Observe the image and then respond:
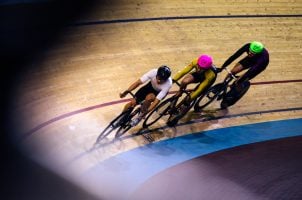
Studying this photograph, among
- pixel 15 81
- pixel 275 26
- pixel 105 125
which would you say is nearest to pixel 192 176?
pixel 105 125

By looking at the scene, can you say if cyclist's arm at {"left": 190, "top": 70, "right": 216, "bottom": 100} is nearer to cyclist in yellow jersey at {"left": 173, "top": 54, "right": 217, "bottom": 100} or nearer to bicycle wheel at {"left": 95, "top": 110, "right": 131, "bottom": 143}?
cyclist in yellow jersey at {"left": 173, "top": 54, "right": 217, "bottom": 100}

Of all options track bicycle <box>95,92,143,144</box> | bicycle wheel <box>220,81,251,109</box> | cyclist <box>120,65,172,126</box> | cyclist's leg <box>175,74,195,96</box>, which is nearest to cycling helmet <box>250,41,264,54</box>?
bicycle wheel <box>220,81,251,109</box>

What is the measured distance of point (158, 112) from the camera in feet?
23.6

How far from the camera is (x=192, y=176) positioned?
19.9ft

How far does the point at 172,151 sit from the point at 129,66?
2.14 meters

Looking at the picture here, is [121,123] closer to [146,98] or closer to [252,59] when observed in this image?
[146,98]

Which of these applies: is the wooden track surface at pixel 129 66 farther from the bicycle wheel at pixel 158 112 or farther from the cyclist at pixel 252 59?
the cyclist at pixel 252 59

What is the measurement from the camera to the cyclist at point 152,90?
6059 millimetres

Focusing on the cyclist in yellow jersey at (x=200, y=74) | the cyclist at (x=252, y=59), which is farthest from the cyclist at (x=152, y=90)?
the cyclist at (x=252, y=59)

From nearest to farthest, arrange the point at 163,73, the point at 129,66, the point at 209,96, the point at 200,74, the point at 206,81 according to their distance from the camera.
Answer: the point at 163,73
the point at 206,81
the point at 200,74
the point at 209,96
the point at 129,66

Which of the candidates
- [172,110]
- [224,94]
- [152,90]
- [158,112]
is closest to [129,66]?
[158,112]

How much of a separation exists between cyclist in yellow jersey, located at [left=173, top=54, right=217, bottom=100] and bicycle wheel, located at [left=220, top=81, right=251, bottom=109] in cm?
95

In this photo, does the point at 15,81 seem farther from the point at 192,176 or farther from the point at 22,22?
the point at 192,176

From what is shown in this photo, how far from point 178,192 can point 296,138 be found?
2.58m
